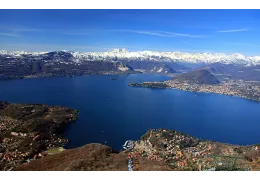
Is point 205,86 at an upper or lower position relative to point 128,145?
upper

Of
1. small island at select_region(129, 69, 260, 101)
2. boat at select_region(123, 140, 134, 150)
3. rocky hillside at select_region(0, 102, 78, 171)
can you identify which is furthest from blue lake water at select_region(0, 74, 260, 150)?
small island at select_region(129, 69, 260, 101)

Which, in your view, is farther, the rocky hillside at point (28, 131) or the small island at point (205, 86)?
the small island at point (205, 86)

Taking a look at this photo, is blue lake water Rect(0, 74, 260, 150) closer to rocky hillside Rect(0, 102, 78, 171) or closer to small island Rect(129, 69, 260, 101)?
rocky hillside Rect(0, 102, 78, 171)

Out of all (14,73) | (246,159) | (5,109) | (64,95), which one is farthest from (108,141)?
(14,73)

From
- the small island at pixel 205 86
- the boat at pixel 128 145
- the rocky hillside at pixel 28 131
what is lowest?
the boat at pixel 128 145

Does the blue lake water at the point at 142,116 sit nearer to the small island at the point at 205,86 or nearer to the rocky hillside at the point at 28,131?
the rocky hillside at the point at 28,131

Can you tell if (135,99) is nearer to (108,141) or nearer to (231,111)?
(231,111)

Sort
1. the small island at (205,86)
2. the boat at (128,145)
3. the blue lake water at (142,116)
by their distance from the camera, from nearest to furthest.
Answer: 1. the boat at (128,145)
2. the blue lake water at (142,116)
3. the small island at (205,86)

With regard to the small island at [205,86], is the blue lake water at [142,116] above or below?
below

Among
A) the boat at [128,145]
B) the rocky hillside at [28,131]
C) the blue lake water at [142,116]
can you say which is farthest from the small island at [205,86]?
the boat at [128,145]

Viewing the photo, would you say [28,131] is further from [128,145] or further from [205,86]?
[205,86]

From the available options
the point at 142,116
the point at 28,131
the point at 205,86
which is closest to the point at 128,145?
the point at 28,131
